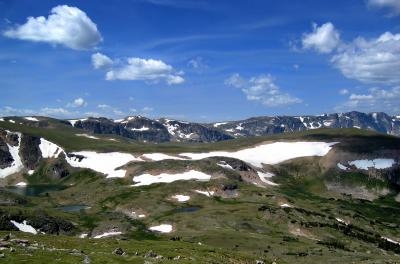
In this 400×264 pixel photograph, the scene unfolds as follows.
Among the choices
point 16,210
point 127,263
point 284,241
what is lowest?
point 284,241

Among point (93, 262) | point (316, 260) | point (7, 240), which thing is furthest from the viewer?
point (316, 260)

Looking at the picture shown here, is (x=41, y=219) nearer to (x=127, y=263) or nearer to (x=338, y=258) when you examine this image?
(x=338, y=258)

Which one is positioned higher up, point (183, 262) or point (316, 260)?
point (183, 262)

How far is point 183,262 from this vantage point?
2918 inches

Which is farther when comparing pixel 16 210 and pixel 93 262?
pixel 16 210

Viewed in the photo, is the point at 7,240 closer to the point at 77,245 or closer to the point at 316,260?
the point at 77,245

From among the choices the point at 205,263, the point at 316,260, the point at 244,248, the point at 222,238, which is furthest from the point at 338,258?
the point at 205,263

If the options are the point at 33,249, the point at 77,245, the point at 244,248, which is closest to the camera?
the point at 33,249

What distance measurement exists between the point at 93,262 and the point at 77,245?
21.9 m

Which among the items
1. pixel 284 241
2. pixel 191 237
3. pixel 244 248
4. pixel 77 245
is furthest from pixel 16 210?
pixel 77 245

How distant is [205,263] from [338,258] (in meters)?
94.6

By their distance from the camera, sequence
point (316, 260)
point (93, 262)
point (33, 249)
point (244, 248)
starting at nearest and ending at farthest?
point (93, 262) < point (33, 249) < point (316, 260) < point (244, 248)

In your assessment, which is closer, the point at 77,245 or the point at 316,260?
the point at 77,245

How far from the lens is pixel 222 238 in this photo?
19000 centimetres
